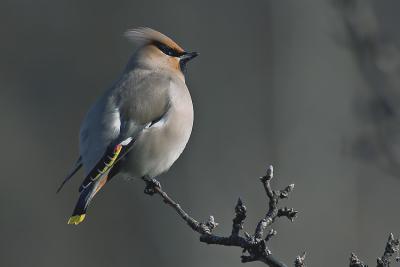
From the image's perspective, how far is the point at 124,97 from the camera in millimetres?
4191

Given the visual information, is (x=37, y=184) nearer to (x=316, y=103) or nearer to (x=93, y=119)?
(x=316, y=103)

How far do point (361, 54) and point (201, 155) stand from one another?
7.25 meters

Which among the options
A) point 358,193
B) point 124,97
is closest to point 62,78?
point 358,193

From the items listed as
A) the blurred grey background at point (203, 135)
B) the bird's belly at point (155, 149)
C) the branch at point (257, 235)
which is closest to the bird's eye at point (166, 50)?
the bird's belly at point (155, 149)

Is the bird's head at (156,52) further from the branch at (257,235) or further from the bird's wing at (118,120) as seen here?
the branch at (257,235)

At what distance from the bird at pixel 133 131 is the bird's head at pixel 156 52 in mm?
143

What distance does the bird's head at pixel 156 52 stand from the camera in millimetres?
4621

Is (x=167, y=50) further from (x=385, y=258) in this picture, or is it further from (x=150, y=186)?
(x=385, y=258)

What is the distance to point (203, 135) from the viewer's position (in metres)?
10.4

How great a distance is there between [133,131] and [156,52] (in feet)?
2.13

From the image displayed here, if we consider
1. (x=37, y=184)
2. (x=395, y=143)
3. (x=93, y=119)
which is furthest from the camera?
(x=37, y=184)

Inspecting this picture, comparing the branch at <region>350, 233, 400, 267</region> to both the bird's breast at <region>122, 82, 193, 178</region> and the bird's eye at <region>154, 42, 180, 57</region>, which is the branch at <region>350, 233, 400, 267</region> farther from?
the bird's eye at <region>154, 42, 180, 57</region>

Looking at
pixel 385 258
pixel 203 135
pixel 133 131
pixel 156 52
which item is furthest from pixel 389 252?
pixel 203 135

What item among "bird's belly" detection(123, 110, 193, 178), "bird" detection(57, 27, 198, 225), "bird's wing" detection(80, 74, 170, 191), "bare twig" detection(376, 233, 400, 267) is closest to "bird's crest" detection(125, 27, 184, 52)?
"bird" detection(57, 27, 198, 225)
